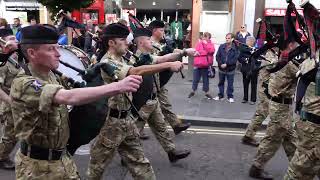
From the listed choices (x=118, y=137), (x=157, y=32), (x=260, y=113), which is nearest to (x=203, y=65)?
(x=260, y=113)

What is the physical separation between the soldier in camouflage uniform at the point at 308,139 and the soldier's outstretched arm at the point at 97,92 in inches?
83.5

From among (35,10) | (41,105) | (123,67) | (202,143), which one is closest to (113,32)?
(123,67)

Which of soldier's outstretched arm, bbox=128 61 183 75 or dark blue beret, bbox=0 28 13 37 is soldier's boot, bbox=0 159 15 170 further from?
soldier's outstretched arm, bbox=128 61 183 75

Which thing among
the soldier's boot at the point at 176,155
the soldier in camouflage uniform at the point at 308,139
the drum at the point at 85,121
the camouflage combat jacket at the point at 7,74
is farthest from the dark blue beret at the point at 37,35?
the soldier's boot at the point at 176,155

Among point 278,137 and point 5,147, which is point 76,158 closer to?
point 5,147

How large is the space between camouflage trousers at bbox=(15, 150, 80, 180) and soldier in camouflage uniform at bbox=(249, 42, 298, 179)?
314cm

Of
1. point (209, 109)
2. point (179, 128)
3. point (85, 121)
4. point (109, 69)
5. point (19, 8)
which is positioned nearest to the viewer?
point (85, 121)

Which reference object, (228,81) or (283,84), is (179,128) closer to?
(283,84)

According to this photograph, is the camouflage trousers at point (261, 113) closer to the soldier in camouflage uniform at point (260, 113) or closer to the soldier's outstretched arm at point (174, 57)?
the soldier in camouflage uniform at point (260, 113)

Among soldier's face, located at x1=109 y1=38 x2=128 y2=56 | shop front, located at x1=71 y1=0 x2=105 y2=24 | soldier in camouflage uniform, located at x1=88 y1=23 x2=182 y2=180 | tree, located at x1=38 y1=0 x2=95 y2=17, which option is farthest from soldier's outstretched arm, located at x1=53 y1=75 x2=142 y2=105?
shop front, located at x1=71 y1=0 x2=105 y2=24

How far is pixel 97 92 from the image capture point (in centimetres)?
283

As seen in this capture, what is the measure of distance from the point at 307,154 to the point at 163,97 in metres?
3.59

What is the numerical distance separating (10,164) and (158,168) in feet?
6.62

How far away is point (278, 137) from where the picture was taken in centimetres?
577
